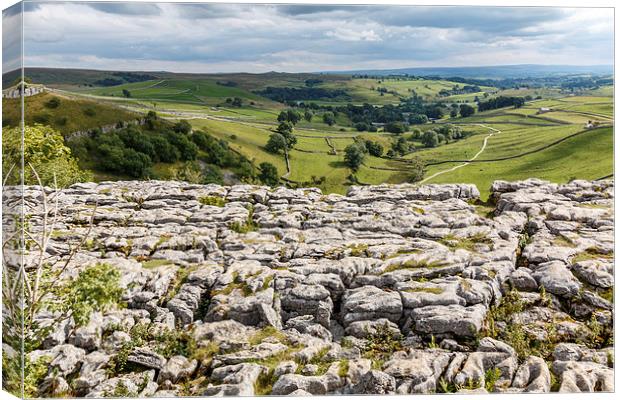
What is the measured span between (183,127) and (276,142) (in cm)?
369

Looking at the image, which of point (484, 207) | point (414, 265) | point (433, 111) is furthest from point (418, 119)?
point (414, 265)

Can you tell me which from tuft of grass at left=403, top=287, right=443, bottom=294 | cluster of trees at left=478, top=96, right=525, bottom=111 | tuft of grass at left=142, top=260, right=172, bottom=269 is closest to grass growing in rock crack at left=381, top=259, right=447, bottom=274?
tuft of grass at left=403, top=287, right=443, bottom=294

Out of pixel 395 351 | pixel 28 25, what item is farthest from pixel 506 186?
pixel 28 25

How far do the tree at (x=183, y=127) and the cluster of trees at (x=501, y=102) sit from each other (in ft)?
36.7

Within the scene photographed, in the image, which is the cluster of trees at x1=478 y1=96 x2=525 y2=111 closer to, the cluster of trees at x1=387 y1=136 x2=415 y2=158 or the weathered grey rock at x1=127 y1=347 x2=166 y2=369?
the cluster of trees at x1=387 y1=136 x2=415 y2=158

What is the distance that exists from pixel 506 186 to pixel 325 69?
27.9 feet

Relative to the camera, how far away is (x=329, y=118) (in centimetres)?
2052

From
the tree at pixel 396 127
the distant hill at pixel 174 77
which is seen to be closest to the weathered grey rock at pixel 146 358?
the distant hill at pixel 174 77

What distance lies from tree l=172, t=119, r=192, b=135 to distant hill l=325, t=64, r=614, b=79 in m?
5.95

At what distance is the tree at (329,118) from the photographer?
20.4 metres

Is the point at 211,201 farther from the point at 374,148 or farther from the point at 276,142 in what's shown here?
the point at 374,148

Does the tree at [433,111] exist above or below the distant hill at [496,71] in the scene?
below

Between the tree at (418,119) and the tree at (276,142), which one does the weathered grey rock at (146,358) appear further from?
the tree at (418,119)

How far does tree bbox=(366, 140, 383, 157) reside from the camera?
20.4m
